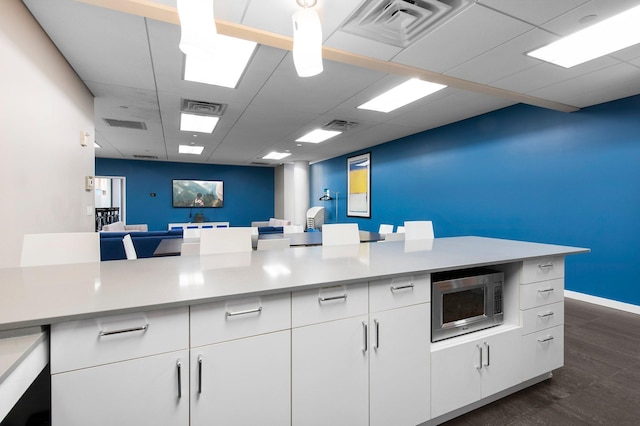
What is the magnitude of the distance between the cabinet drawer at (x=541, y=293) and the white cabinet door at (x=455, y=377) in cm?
49

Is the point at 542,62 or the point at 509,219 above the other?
the point at 542,62

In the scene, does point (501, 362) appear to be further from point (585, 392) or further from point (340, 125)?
point (340, 125)

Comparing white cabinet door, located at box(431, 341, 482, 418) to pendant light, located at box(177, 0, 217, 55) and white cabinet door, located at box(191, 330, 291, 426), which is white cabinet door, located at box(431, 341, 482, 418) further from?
pendant light, located at box(177, 0, 217, 55)

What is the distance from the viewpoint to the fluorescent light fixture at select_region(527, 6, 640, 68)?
209 centimetres

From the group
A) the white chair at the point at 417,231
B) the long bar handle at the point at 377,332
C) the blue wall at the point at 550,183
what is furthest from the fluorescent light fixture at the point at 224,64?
the blue wall at the point at 550,183

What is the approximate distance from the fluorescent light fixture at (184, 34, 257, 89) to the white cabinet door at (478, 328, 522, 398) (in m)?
2.78

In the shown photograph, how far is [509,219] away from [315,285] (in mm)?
4055

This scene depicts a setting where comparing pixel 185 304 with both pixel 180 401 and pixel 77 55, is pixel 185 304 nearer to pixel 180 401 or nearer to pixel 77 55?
pixel 180 401

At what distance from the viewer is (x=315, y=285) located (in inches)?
50.1

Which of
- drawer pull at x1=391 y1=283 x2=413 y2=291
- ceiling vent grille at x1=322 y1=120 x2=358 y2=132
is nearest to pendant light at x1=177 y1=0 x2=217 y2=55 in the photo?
drawer pull at x1=391 y1=283 x2=413 y2=291

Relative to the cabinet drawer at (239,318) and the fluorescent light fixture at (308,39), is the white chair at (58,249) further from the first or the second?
the fluorescent light fixture at (308,39)

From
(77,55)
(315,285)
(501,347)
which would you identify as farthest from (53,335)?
(77,55)

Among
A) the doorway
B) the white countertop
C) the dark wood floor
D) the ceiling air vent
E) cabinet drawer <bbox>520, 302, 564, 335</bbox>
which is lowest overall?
the dark wood floor

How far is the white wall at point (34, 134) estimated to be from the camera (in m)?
1.90
